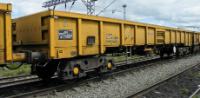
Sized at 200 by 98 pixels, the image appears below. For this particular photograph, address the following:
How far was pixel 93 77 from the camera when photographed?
12.2 metres

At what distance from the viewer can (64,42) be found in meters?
10.1

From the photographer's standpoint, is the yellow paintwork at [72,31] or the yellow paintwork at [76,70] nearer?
the yellow paintwork at [72,31]

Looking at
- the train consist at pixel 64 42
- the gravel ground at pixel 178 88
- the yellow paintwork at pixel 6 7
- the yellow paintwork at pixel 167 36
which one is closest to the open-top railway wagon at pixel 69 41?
the train consist at pixel 64 42

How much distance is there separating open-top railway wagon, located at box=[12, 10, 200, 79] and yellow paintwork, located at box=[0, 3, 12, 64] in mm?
1470

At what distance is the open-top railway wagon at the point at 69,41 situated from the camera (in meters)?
9.71

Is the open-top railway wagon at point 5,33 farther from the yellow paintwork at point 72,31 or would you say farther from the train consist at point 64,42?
the yellow paintwork at point 72,31

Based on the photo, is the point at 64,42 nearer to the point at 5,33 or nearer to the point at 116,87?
the point at 116,87

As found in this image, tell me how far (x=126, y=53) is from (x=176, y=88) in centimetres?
449

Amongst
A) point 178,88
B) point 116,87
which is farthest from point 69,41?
point 178,88

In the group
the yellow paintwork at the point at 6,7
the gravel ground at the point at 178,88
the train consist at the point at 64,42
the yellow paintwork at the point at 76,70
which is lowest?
the gravel ground at the point at 178,88

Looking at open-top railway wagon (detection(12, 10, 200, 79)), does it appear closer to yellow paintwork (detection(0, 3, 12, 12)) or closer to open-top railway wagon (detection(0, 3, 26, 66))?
open-top railway wagon (detection(0, 3, 26, 66))

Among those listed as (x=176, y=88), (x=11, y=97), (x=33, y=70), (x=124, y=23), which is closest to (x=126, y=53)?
(x=124, y=23)

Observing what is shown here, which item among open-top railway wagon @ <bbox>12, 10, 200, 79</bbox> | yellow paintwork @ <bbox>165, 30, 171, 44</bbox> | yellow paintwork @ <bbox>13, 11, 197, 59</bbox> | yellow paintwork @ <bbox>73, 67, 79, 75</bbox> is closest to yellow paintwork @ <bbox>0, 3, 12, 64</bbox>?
open-top railway wagon @ <bbox>12, 10, 200, 79</bbox>

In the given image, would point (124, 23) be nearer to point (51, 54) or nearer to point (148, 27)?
point (148, 27)
